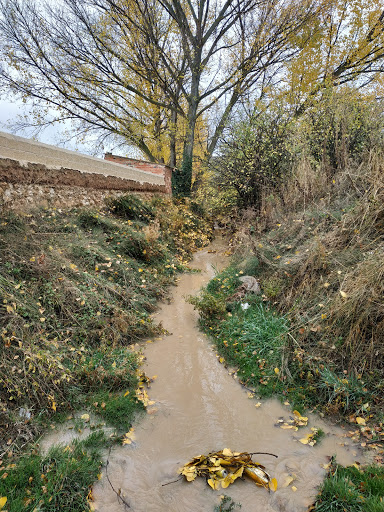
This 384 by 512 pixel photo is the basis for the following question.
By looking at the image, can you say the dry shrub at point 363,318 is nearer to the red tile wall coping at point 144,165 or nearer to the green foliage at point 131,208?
the green foliage at point 131,208

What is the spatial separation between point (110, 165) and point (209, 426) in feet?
23.4

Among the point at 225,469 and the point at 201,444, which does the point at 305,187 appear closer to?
the point at 201,444

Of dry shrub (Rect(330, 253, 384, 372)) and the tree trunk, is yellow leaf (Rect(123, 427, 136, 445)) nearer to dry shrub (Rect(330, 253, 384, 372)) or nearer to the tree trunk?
dry shrub (Rect(330, 253, 384, 372))

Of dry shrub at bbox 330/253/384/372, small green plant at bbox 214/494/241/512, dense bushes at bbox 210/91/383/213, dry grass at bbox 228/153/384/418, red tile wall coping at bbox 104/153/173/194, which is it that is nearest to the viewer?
small green plant at bbox 214/494/241/512

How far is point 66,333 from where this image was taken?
4.06 meters

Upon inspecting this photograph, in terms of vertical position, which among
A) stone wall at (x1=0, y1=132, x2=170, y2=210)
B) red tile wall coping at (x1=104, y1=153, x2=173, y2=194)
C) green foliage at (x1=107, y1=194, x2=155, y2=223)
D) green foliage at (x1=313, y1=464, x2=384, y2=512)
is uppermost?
red tile wall coping at (x1=104, y1=153, x2=173, y2=194)

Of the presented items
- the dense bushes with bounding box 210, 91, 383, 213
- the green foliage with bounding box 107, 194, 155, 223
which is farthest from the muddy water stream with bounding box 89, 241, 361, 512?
the dense bushes with bounding box 210, 91, 383, 213

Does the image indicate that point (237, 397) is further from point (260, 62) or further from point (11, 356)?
point (260, 62)

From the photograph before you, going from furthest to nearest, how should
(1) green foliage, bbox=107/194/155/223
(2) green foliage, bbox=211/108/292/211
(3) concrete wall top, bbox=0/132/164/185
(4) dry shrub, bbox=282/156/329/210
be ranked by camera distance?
(2) green foliage, bbox=211/108/292/211, (1) green foliage, bbox=107/194/155/223, (4) dry shrub, bbox=282/156/329/210, (3) concrete wall top, bbox=0/132/164/185

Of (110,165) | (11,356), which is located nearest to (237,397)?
(11,356)

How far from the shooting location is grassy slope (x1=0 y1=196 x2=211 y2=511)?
8.27 feet

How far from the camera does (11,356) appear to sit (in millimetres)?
3252

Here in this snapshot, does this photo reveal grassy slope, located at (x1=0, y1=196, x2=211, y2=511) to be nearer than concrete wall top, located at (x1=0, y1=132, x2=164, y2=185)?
Yes

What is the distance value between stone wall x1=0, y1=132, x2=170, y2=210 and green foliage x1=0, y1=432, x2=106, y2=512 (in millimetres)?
4266
